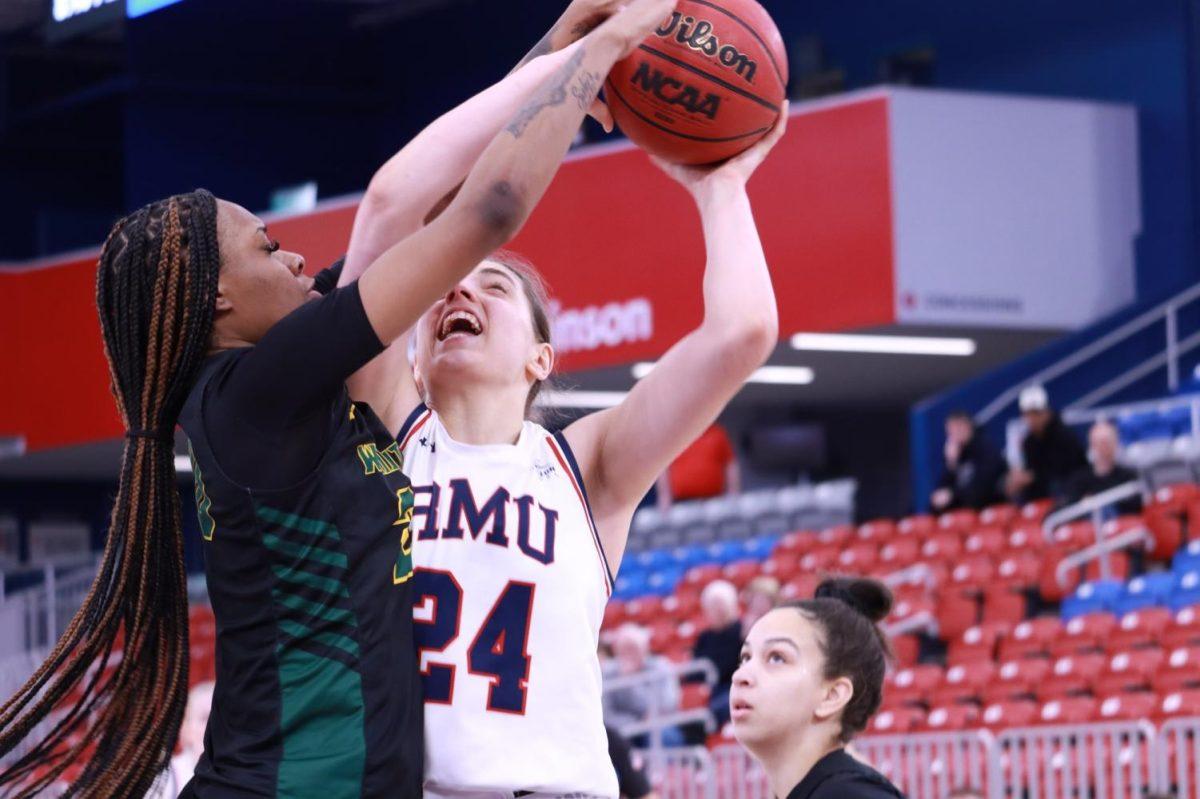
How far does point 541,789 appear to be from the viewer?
2.78 m

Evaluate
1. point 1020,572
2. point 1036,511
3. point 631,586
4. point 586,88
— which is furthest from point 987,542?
point 586,88

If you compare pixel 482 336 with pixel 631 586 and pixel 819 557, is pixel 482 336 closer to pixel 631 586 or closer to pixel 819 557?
pixel 819 557

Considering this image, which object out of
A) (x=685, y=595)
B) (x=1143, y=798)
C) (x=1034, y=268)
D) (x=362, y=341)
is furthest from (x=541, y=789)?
(x=1034, y=268)

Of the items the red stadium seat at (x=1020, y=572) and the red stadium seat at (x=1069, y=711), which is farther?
the red stadium seat at (x=1020, y=572)

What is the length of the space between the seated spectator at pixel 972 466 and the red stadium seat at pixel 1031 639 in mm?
2812

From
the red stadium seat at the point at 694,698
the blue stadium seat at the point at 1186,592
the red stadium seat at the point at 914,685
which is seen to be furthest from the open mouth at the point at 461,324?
the red stadium seat at the point at 694,698

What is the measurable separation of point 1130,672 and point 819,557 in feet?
14.9

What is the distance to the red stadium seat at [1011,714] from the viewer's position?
9148 millimetres

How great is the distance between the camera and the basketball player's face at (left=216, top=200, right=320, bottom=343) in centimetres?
268

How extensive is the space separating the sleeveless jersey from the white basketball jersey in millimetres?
126

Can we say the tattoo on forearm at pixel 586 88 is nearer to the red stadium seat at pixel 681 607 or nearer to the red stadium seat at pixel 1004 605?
the red stadium seat at pixel 1004 605

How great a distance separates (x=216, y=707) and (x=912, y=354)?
15.4 m

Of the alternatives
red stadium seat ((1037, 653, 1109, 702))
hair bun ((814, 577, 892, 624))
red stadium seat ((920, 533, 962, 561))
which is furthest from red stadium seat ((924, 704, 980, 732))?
hair bun ((814, 577, 892, 624))

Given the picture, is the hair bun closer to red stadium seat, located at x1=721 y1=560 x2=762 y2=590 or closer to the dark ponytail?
the dark ponytail
